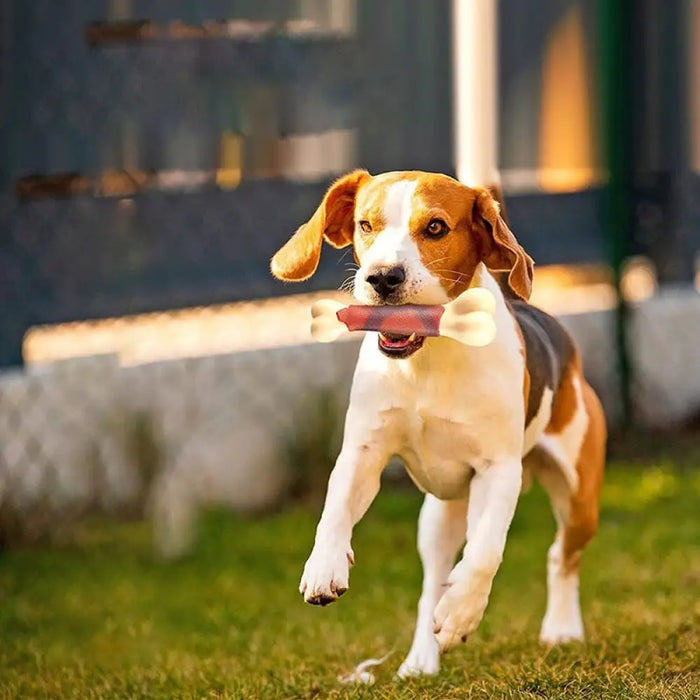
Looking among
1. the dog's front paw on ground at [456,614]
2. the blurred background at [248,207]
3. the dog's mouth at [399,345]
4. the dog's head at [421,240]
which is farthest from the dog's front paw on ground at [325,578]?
the blurred background at [248,207]

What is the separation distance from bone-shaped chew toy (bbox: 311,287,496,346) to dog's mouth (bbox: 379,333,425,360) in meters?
0.04

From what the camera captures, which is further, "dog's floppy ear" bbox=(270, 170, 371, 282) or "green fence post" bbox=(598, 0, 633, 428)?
"green fence post" bbox=(598, 0, 633, 428)

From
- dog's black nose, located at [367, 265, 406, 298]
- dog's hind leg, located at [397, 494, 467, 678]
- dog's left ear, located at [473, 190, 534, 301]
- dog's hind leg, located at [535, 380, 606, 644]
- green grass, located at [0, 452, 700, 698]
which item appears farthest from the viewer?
dog's hind leg, located at [535, 380, 606, 644]

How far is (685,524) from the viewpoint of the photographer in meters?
7.54

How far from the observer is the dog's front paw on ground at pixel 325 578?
146 inches

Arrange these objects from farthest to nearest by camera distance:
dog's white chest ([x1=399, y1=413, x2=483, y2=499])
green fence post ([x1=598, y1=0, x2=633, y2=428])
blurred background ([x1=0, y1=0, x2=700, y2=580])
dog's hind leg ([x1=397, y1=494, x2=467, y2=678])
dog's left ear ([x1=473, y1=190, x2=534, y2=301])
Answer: green fence post ([x1=598, y1=0, x2=633, y2=428])
blurred background ([x1=0, y1=0, x2=700, y2=580])
dog's hind leg ([x1=397, y1=494, x2=467, y2=678])
dog's white chest ([x1=399, y1=413, x2=483, y2=499])
dog's left ear ([x1=473, y1=190, x2=534, y2=301])

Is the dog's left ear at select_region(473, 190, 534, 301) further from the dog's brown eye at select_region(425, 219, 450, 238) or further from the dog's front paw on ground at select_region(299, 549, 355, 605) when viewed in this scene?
the dog's front paw on ground at select_region(299, 549, 355, 605)

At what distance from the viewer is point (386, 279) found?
366 cm

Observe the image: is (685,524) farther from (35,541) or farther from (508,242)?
(508,242)

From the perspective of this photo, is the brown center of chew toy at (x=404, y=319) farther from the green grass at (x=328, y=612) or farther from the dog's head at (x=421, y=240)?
the green grass at (x=328, y=612)

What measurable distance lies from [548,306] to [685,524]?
1902mm

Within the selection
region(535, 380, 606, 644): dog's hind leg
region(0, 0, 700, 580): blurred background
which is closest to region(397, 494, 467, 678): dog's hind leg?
region(535, 380, 606, 644): dog's hind leg

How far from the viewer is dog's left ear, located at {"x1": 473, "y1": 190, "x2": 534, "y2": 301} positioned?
12.5 ft

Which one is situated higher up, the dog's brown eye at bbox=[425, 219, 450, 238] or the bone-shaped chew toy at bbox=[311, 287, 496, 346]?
the dog's brown eye at bbox=[425, 219, 450, 238]
